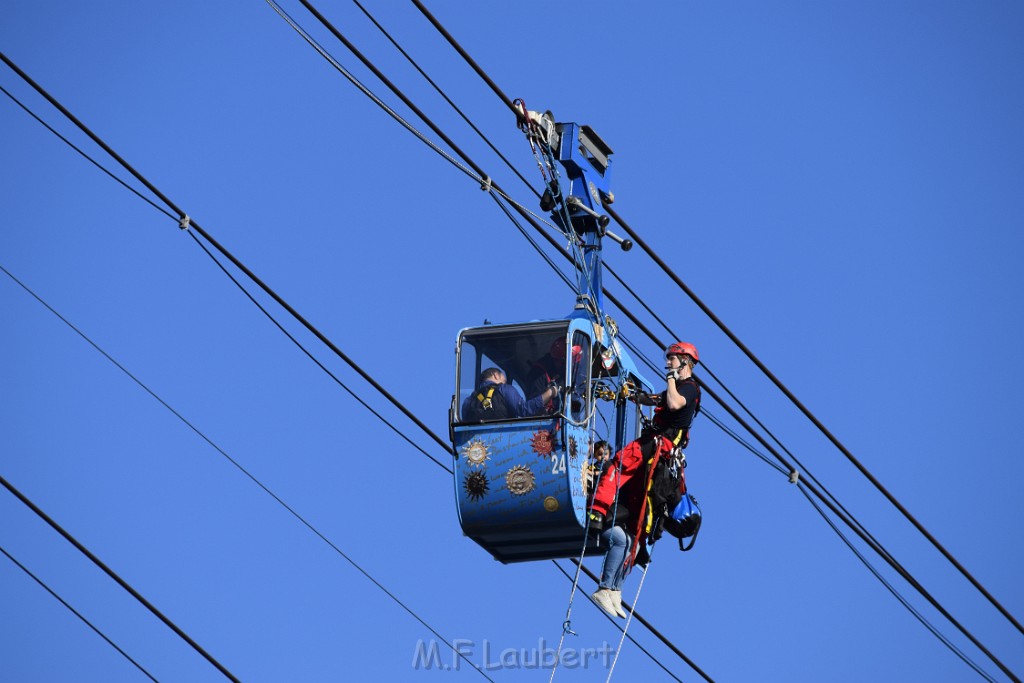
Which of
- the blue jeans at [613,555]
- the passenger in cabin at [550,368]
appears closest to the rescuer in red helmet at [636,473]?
the blue jeans at [613,555]

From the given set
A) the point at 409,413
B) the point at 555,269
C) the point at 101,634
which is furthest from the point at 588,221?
the point at 101,634

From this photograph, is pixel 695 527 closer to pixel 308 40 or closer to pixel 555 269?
pixel 555 269

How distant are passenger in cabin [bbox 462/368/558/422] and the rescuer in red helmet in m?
1.02

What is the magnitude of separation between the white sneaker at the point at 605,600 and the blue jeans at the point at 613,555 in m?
0.05

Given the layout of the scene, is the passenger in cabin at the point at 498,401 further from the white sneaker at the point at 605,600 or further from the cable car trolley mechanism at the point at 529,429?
the white sneaker at the point at 605,600

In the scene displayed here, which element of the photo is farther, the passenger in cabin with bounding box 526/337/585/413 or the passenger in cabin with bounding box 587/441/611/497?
the passenger in cabin with bounding box 587/441/611/497

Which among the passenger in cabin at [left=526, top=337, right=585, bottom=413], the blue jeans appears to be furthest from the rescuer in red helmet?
the passenger in cabin at [left=526, top=337, right=585, bottom=413]

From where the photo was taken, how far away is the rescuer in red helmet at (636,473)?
2225 centimetres

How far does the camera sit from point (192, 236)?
22.8 metres

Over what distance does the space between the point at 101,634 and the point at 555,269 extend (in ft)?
17.9

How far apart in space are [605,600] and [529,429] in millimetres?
1742

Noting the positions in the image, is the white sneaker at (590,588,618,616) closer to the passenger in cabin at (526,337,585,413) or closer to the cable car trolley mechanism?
the cable car trolley mechanism

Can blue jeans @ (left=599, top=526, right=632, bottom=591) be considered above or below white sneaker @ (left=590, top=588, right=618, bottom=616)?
above

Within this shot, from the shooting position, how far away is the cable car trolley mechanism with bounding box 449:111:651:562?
21688mm
